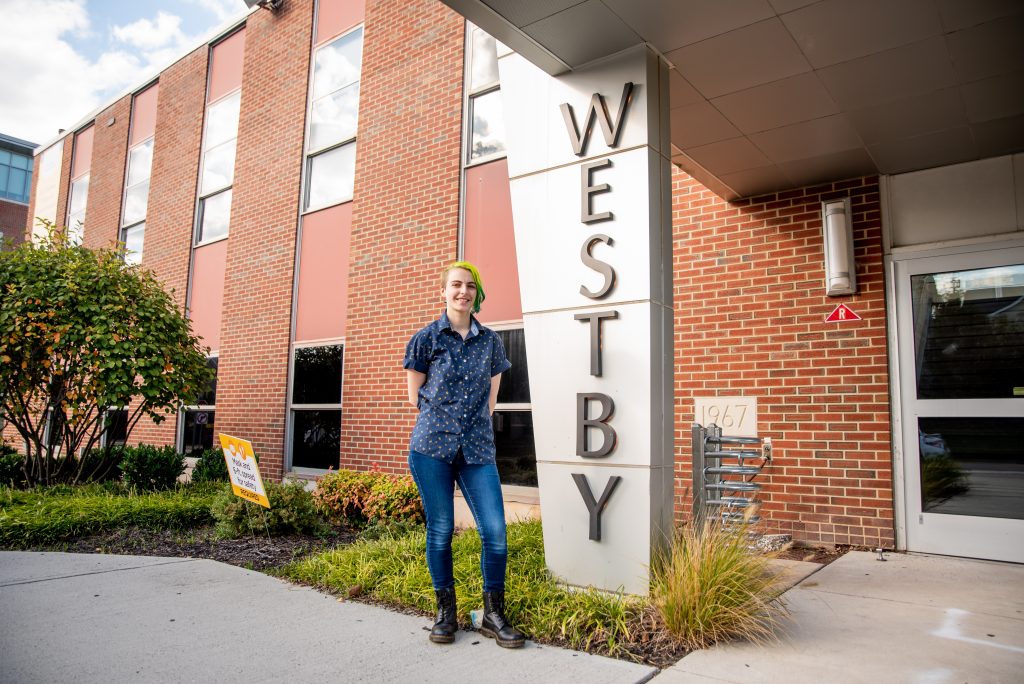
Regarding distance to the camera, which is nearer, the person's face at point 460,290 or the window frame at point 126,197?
the person's face at point 460,290

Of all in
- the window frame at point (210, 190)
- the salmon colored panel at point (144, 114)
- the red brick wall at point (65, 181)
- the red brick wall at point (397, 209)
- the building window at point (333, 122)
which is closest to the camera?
the red brick wall at point (397, 209)

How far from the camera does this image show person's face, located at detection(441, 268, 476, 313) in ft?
11.8

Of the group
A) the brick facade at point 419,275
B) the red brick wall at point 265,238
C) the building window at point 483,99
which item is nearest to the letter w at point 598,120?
the brick facade at point 419,275

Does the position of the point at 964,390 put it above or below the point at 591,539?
above

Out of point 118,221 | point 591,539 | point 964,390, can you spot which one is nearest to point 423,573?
point 591,539

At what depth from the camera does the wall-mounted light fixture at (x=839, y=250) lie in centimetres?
548

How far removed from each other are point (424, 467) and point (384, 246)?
17.2ft

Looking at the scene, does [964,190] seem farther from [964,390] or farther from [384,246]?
[384,246]

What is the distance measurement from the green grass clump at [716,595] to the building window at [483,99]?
520cm

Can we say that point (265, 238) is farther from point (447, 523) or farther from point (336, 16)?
point (447, 523)

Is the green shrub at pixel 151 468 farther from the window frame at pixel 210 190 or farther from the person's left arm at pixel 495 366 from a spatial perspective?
the person's left arm at pixel 495 366

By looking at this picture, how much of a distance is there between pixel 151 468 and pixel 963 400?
8786 mm

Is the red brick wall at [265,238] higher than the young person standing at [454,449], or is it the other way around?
the red brick wall at [265,238]

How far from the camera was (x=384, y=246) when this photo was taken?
8.20m
